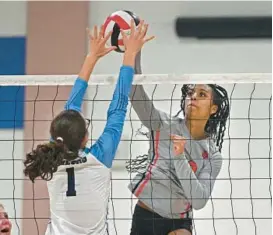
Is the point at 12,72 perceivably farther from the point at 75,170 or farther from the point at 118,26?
the point at 75,170

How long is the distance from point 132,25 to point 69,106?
38 centimetres

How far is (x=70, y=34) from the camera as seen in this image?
4559 millimetres

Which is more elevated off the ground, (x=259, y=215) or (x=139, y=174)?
(x=139, y=174)

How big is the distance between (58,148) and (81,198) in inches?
6.9

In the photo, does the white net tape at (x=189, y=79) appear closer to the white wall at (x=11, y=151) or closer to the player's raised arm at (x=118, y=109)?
the player's raised arm at (x=118, y=109)

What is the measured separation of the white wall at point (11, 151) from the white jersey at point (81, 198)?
2169 millimetres

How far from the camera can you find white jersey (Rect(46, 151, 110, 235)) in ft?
6.22

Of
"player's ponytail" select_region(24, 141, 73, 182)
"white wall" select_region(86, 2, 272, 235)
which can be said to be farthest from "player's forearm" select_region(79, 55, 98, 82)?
"white wall" select_region(86, 2, 272, 235)

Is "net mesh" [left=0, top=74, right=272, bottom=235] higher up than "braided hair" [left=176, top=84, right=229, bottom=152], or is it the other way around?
→ "braided hair" [left=176, top=84, right=229, bottom=152]

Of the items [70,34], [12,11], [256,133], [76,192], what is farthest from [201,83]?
[12,11]

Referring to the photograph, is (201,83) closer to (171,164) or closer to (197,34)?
(171,164)

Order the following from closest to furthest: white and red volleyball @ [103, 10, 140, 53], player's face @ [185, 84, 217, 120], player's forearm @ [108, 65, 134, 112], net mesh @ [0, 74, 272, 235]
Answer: player's forearm @ [108, 65, 134, 112]
white and red volleyball @ [103, 10, 140, 53]
player's face @ [185, 84, 217, 120]
net mesh @ [0, 74, 272, 235]

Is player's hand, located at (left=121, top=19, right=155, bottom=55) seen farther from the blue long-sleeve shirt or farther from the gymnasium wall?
the gymnasium wall

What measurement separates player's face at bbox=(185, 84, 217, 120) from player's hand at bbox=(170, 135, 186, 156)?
0.19m
